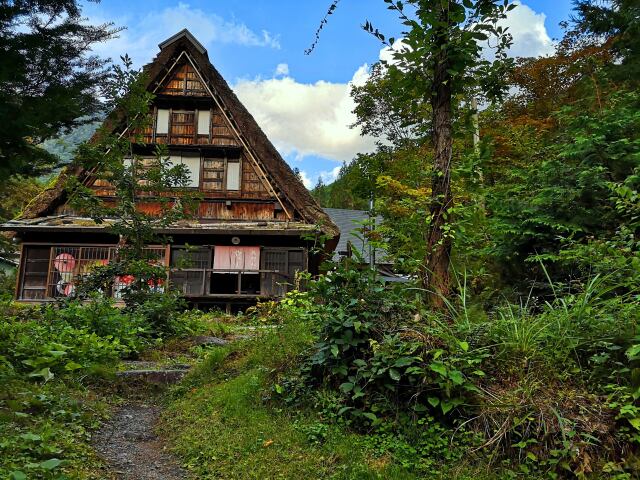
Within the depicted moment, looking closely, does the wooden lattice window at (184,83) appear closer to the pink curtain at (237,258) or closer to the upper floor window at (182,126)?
the upper floor window at (182,126)

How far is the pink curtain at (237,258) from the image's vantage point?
14.6 meters

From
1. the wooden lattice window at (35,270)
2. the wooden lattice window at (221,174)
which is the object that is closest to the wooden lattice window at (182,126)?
the wooden lattice window at (221,174)

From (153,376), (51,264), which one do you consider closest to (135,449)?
(153,376)

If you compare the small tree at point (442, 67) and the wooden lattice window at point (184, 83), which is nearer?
the small tree at point (442, 67)

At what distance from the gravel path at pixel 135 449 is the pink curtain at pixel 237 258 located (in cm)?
1040

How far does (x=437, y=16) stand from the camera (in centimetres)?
353

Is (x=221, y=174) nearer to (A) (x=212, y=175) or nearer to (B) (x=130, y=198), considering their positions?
(A) (x=212, y=175)

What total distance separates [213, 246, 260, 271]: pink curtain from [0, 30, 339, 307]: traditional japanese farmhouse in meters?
0.03

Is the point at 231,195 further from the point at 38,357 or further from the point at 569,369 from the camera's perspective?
→ the point at 569,369

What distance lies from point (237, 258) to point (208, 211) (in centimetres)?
172

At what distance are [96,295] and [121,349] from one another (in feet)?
6.40

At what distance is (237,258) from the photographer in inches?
577

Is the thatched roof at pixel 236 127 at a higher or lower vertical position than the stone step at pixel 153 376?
higher

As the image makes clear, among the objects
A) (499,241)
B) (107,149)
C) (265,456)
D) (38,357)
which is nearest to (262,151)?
(107,149)
